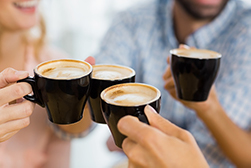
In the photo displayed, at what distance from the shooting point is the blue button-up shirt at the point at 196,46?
120cm

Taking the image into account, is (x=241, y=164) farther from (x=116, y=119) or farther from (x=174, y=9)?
(x=174, y=9)

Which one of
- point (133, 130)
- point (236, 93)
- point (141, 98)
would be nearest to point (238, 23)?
point (236, 93)

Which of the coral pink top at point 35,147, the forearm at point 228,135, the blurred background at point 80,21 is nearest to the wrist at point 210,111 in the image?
the forearm at point 228,135

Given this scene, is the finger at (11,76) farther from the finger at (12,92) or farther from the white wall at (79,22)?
the white wall at (79,22)

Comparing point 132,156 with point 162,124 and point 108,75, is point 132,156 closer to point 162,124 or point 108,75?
point 162,124

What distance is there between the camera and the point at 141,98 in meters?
0.60

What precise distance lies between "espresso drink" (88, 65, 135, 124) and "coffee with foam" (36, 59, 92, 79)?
0.12 feet

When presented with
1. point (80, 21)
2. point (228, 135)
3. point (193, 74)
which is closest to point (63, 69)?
point (193, 74)

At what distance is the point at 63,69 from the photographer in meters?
0.67

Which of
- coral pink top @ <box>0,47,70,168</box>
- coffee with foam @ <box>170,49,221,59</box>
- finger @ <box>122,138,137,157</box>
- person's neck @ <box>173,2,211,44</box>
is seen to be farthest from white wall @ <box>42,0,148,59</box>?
finger @ <box>122,138,137,157</box>

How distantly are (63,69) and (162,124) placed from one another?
0.29 meters

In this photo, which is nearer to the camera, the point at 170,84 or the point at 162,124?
the point at 162,124

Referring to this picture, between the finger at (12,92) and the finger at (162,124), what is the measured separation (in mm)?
252

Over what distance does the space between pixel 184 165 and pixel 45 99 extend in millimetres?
322
